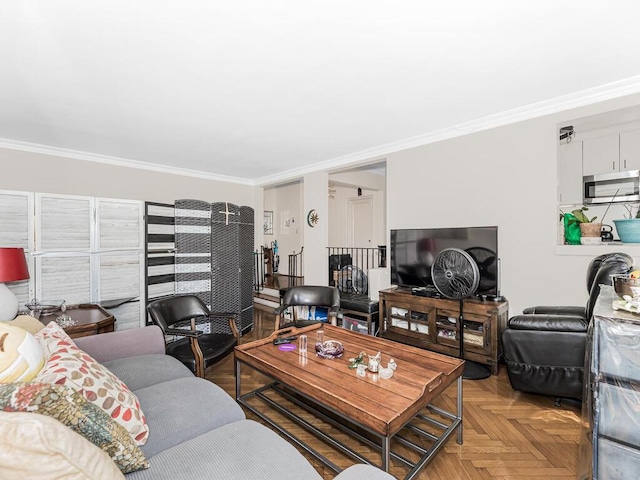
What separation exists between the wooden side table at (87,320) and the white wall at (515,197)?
11.0ft

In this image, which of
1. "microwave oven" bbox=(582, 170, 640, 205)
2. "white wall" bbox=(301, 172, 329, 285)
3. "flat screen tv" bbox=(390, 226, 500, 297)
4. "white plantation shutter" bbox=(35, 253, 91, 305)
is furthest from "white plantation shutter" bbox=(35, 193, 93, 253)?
"microwave oven" bbox=(582, 170, 640, 205)

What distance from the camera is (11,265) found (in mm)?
2445

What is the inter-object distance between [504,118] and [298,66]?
7.03 feet

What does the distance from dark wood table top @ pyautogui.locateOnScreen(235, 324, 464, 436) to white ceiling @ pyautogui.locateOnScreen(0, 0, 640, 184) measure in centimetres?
198

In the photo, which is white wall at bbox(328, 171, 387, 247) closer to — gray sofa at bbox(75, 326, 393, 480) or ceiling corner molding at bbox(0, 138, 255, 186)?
ceiling corner molding at bbox(0, 138, 255, 186)

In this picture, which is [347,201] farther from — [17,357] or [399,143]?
[17,357]

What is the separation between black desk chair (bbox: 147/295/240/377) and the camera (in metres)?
2.32

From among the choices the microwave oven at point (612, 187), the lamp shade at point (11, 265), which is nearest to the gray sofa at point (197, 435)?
the lamp shade at point (11, 265)

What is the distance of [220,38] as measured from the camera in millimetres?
1816

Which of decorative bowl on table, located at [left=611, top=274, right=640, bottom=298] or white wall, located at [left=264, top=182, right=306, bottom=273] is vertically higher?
white wall, located at [left=264, top=182, right=306, bottom=273]

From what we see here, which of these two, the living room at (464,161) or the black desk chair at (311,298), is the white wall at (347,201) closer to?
the living room at (464,161)

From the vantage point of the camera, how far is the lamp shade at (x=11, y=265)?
94.5 inches

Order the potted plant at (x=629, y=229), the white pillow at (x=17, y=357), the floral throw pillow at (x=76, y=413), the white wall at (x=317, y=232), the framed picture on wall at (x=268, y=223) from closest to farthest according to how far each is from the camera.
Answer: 1. the floral throw pillow at (x=76, y=413)
2. the white pillow at (x=17, y=357)
3. the potted plant at (x=629, y=229)
4. the white wall at (x=317, y=232)
5. the framed picture on wall at (x=268, y=223)

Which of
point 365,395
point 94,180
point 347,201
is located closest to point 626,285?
point 365,395
